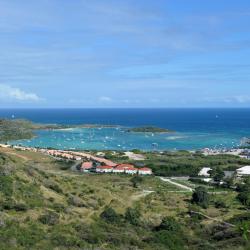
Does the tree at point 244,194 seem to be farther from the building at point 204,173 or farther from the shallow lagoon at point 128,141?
the shallow lagoon at point 128,141

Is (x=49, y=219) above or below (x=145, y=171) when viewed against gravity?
above

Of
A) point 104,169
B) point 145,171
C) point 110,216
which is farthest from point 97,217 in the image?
point 104,169

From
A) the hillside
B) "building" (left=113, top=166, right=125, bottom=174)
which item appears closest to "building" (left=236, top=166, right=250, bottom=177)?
"building" (left=113, top=166, right=125, bottom=174)

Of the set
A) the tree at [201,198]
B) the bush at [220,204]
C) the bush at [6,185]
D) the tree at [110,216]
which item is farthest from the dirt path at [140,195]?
the bush at [6,185]

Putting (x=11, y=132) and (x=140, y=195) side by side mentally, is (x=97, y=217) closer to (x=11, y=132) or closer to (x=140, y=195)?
(x=140, y=195)

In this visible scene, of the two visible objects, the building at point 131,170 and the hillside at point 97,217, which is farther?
the building at point 131,170

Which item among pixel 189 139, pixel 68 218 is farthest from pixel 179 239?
pixel 189 139

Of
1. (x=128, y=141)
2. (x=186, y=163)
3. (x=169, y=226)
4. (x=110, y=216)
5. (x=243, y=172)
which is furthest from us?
(x=128, y=141)

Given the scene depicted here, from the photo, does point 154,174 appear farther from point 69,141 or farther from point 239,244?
point 69,141

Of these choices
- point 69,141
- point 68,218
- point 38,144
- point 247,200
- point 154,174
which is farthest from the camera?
point 69,141
